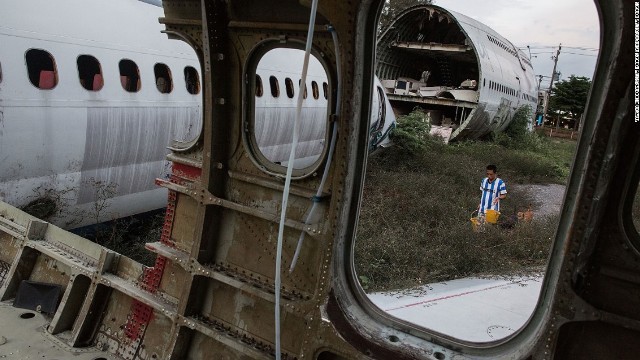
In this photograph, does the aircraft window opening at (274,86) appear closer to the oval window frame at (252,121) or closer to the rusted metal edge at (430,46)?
the oval window frame at (252,121)

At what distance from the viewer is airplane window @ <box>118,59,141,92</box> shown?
854 cm

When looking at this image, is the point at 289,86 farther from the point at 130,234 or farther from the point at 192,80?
the point at 130,234

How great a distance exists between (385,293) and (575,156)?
3.84m

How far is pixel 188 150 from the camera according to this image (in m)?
4.35

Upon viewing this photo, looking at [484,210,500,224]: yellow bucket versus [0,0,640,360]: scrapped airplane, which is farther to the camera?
[484,210,500,224]: yellow bucket

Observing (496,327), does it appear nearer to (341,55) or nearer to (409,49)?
(341,55)

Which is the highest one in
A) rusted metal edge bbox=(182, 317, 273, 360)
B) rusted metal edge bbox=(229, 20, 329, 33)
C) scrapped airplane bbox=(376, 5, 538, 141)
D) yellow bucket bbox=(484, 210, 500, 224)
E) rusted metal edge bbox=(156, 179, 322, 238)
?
scrapped airplane bbox=(376, 5, 538, 141)

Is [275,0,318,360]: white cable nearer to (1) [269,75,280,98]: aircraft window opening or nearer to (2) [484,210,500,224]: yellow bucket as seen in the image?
(2) [484,210,500,224]: yellow bucket

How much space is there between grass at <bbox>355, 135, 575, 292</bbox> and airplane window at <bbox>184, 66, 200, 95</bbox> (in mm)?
4196

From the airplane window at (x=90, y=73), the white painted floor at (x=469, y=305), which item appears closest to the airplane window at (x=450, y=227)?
the white painted floor at (x=469, y=305)

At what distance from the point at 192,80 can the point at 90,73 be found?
2489 millimetres

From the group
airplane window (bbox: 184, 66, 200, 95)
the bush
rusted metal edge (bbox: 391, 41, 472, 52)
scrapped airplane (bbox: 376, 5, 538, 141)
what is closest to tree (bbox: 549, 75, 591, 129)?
scrapped airplane (bbox: 376, 5, 538, 141)

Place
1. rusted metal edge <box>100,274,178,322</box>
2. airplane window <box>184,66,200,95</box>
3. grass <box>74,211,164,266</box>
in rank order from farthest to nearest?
1. airplane window <box>184,66,200,95</box>
2. grass <box>74,211,164,266</box>
3. rusted metal edge <box>100,274,178,322</box>

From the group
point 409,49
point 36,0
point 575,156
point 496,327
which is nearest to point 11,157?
point 36,0
